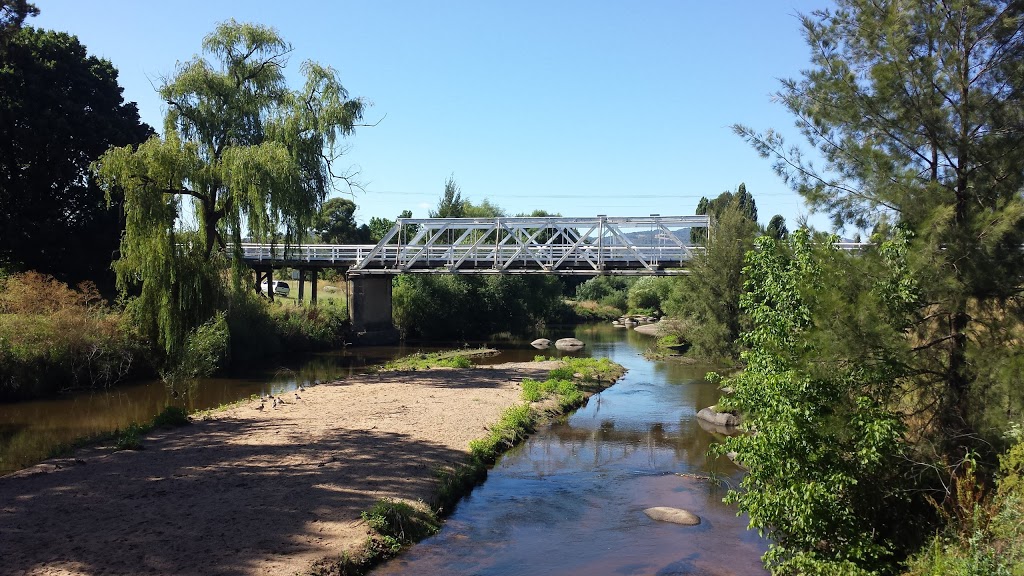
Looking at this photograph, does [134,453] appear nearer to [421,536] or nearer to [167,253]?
[421,536]

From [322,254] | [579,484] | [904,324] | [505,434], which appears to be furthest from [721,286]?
[322,254]

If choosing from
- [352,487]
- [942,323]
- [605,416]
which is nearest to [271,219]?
[605,416]

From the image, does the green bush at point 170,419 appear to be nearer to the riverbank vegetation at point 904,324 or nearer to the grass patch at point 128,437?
the grass patch at point 128,437

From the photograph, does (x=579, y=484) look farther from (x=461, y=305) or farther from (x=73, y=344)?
(x=461, y=305)

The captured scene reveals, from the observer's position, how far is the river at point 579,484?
36.0 feet

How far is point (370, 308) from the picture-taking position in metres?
47.4

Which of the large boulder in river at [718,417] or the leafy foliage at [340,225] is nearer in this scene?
the large boulder in river at [718,417]

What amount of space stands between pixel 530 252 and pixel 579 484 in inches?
895

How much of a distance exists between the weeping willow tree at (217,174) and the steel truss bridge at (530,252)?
2959mm

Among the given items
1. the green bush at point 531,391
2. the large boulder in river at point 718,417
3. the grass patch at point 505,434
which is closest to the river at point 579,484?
the grass patch at point 505,434

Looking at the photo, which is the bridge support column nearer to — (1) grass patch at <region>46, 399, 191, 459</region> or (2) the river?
(2) the river

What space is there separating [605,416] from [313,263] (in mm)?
29037

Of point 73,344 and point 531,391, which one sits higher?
point 73,344

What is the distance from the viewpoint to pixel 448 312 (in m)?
51.6
